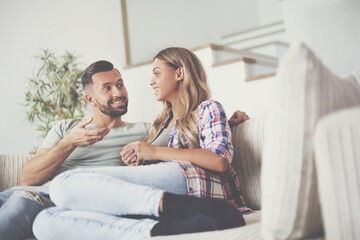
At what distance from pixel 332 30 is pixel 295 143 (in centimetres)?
194

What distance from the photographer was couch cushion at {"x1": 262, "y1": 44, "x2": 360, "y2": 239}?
0.76m

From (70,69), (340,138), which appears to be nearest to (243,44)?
(70,69)

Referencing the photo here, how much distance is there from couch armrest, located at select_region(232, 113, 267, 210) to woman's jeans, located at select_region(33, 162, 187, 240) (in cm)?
41

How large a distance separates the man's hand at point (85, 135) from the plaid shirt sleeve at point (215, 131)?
1.56ft

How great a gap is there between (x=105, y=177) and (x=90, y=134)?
60cm

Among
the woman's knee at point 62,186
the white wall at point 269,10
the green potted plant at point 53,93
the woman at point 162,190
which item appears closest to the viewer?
the woman at point 162,190

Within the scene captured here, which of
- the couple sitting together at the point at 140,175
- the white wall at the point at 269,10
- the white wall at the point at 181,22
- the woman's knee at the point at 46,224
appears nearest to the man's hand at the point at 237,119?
the couple sitting together at the point at 140,175

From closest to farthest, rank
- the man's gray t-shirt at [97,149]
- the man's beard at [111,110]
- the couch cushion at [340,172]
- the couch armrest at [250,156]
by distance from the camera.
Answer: the couch cushion at [340,172] → the couch armrest at [250,156] → the man's gray t-shirt at [97,149] → the man's beard at [111,110]

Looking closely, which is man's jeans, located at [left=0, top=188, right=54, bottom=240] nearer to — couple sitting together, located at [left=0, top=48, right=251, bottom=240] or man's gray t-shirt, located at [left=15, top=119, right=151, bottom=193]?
couple sitting together, located at [left=0, top=48, right=251, bottom=240]

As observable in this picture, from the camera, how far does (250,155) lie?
1667mm

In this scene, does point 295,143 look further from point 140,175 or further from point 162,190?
point 140,175

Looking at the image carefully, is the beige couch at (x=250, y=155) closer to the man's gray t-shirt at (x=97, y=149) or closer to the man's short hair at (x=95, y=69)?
the man's gray t-shirt at (x=97, y=149)

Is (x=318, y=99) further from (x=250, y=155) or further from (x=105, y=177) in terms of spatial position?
(x=250, y=155)

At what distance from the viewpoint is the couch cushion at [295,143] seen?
765 mm
